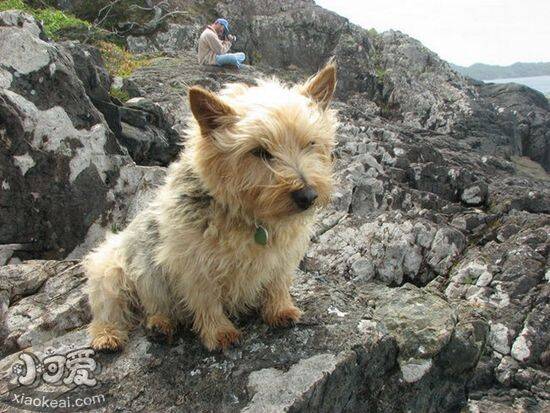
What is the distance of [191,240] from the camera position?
443 cm

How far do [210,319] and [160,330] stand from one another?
0.59 meters

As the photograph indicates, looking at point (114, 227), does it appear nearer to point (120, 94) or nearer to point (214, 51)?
point (120, 94)

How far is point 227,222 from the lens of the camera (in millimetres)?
4316

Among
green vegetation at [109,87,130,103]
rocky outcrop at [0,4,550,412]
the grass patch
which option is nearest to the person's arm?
rocky outcrop at [0,4,550,412]

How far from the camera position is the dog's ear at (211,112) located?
4.12 meters

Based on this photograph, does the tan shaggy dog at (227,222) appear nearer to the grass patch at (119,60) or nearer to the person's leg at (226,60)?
the grass patch at (119,60)

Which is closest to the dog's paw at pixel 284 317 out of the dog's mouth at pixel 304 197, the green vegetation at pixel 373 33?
the dog's mouth at pixel 304 197

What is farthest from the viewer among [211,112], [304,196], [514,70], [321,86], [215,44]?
[514,70]

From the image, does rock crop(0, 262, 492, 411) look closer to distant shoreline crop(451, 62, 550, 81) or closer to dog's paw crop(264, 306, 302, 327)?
dog's paw crop(264, 306, 302, 327)

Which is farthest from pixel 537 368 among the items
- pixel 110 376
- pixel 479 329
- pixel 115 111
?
pixel 115 111

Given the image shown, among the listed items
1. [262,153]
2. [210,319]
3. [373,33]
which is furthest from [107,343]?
[373,33]

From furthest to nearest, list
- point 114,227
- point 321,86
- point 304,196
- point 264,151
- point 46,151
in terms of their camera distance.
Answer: point 114,227
point 46,151
point 321,86
point 264,151
point 304,196

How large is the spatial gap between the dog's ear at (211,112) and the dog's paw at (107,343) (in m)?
2.30

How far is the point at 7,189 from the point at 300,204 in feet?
20.0
